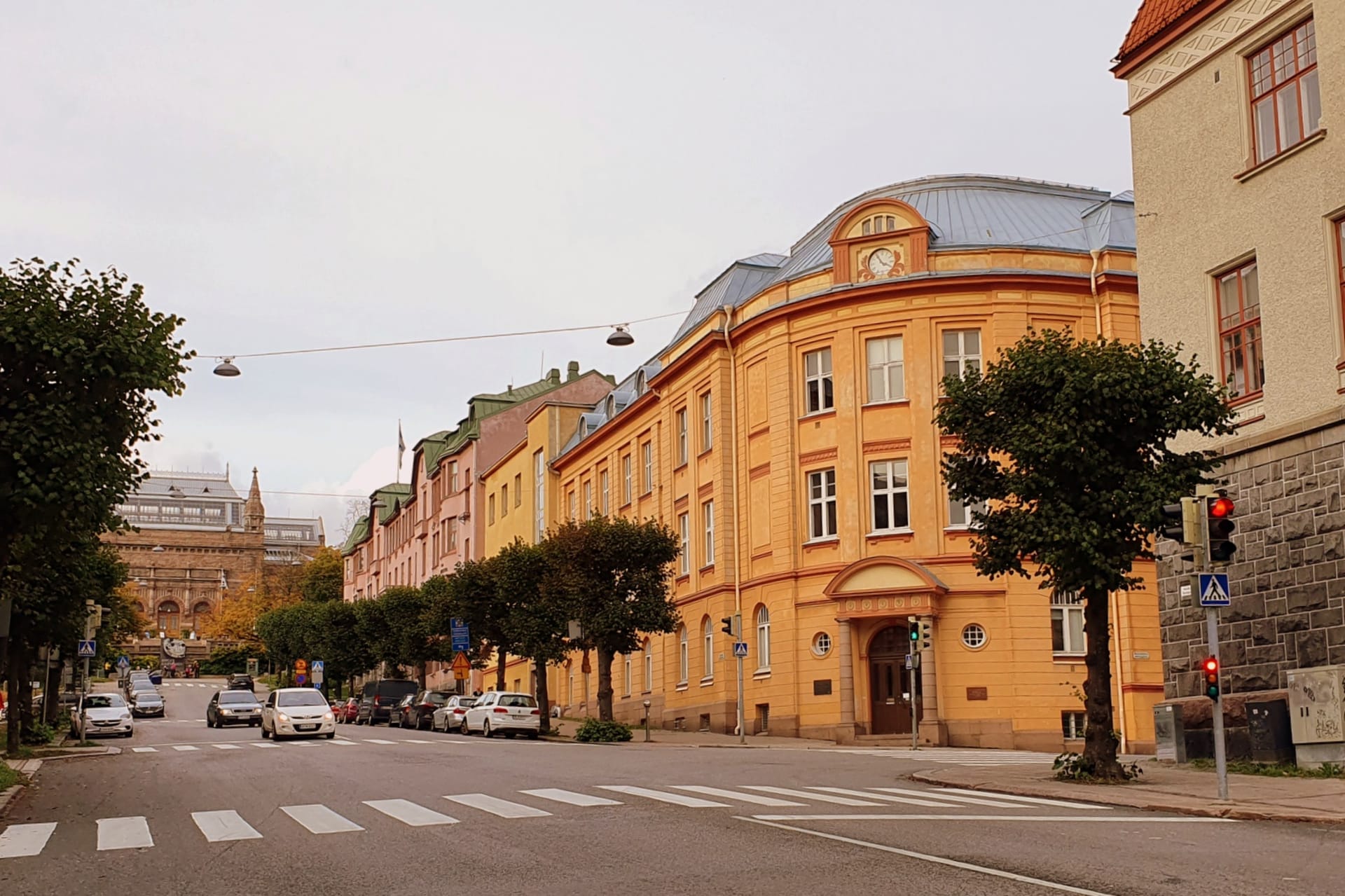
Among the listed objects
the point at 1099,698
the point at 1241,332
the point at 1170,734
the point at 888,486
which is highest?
the point at 1241,332

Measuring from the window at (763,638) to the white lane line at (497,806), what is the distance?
23.9 metres

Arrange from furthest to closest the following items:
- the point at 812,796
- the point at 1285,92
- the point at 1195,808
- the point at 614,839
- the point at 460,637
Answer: the point at 460,637, the point at 1285,92, the point at 812,796, the point at 1195,808, the point at 614,839

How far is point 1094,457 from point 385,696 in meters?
42.1

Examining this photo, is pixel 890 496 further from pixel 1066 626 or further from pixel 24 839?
pixel 24 839

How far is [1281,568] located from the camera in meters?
21.3

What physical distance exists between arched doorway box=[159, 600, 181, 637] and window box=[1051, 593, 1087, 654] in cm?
13412

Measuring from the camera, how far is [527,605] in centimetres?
4462

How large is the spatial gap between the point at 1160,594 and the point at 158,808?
16195 mm

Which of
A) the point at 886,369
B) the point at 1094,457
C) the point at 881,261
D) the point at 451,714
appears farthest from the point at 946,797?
the point at 451,714

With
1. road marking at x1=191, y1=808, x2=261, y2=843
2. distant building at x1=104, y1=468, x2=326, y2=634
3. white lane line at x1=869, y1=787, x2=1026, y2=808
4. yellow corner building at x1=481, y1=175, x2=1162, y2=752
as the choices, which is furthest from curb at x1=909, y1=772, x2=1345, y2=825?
distant building at x1=104, y1=468, x2=326, y2=634

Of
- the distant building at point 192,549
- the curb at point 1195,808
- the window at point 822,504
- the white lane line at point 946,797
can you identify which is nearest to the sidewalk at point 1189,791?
the curb at point 1195,808

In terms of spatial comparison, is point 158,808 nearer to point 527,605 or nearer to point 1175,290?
point 1175,290

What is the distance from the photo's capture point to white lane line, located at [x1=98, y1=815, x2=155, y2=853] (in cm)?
1299

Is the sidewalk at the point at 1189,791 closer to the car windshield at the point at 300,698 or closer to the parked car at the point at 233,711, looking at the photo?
the car windshield at the point at 300,698
